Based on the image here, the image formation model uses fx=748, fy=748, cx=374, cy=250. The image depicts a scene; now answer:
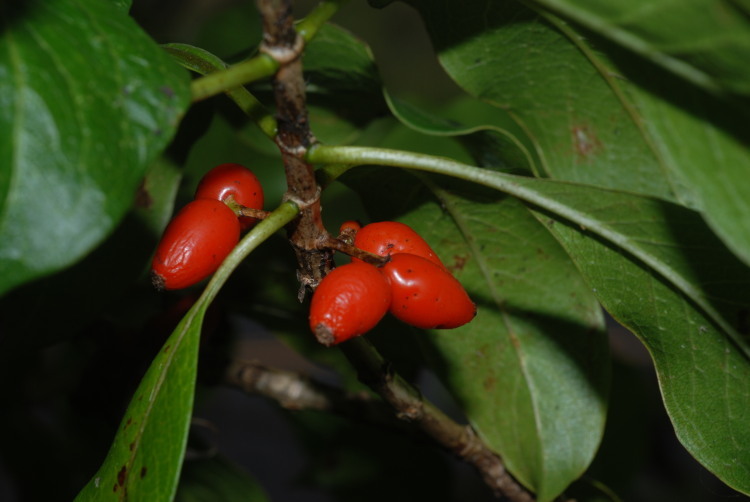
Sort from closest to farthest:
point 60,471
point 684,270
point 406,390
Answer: point 684,270 → point 406,390 → point 60,471

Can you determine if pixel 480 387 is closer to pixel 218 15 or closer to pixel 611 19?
pixel 611 19

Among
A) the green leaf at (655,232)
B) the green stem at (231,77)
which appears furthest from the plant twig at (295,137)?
the green leaf at (655,232)

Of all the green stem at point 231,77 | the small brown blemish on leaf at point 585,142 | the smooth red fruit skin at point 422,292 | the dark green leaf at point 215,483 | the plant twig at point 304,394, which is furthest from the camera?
the dark green leaf at point 215,483

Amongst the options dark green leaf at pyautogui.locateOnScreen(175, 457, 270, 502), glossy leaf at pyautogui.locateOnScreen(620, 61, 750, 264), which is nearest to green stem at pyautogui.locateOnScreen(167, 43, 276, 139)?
glossy leaf at pyautogui.locateOnScreen(620, 61, 750, 264)

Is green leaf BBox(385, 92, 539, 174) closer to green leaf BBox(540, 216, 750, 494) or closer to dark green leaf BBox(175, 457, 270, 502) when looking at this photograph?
green leaf BBox(540, 216, 750, 494)

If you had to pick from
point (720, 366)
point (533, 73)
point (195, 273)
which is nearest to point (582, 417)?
point (720, 366)

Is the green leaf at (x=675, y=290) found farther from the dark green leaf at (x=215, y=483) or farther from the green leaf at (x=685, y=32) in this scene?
the dark green leaf at (x=215, y=483)

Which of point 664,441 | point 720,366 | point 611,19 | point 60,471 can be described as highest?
point 611,19
